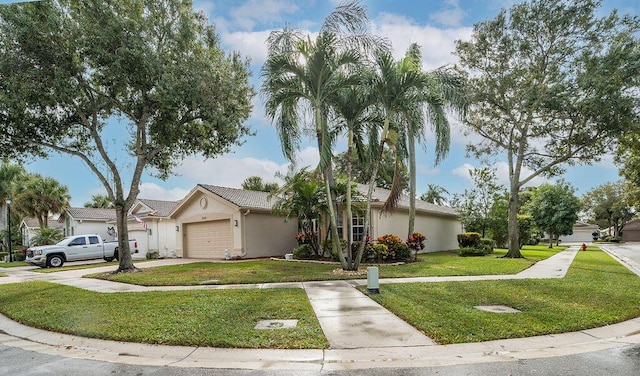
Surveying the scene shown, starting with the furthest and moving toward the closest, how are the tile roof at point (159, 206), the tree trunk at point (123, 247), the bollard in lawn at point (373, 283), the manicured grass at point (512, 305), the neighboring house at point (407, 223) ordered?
the tile roof at point (159, 206)
the neighboring house at point (407, 223)
the tree trunk at point (123, 247)
the bollard in lawn at point (373, 283)
the manicured grass at point (512, 305)

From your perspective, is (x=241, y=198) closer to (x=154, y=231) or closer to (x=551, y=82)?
(x=154, y=231)

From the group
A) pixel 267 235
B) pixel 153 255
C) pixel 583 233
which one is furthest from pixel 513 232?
pixel 583 233

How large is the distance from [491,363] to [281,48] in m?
10.6

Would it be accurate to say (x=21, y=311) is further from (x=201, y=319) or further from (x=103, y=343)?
(x=201, y=319)

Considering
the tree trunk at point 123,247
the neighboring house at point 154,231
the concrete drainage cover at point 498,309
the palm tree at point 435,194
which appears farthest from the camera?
the palm tree at point 435,194

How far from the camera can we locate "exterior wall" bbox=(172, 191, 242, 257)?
Result: 20302mm

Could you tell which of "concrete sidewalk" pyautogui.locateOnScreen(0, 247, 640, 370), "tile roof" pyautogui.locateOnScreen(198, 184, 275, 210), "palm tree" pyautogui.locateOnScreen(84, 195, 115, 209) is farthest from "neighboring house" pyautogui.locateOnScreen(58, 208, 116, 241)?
"concrete sidewalk" pyautogui.locateOnScreen(0, 247, 640, 370)

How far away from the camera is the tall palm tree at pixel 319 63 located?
12148 millimetres

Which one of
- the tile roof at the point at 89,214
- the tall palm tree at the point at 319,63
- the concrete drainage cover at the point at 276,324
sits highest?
the tall palm tree at the point at 319,63

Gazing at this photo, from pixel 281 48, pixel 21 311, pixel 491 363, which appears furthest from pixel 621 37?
pixel 21 311

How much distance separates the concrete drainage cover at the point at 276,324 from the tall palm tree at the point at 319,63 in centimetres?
662

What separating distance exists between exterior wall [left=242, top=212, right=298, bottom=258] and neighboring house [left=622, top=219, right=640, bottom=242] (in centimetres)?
5392

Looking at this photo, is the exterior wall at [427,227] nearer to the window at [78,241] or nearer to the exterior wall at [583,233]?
the window at [78,241]

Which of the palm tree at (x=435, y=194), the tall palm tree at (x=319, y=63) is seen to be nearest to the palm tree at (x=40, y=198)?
the tall palm tree at (x=319, y=63)
